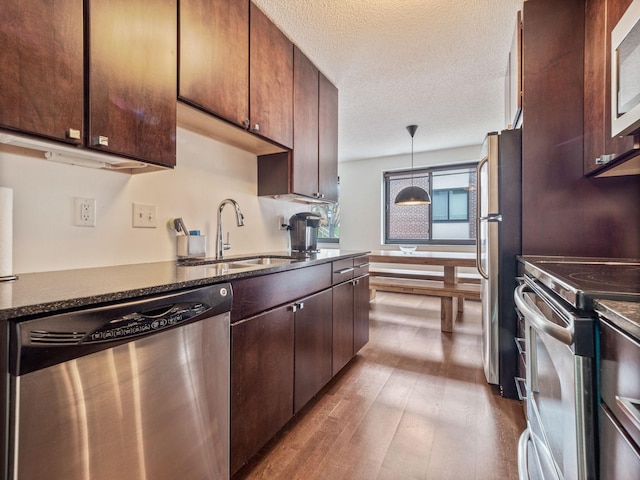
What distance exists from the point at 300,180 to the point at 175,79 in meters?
1.06

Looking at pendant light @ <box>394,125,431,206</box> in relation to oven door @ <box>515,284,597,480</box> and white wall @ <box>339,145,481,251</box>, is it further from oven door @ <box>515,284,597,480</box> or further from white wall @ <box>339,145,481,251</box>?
oven door @ <box>515,284,597,480</box>

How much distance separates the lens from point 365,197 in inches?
222

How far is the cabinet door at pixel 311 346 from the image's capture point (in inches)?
63.6

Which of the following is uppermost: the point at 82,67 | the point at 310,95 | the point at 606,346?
the point at 310,95

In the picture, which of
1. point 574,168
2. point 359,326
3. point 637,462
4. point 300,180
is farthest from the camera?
point 359,326

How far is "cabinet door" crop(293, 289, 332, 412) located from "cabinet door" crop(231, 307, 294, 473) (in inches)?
2.7

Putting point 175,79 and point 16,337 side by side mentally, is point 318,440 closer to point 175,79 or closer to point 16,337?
point 16,337

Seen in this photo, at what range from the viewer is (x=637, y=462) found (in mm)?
514

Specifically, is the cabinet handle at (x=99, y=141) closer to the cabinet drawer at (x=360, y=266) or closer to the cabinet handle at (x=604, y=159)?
the cabinet drawer at (x=360, y=266)

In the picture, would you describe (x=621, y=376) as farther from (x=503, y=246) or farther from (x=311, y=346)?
(x=503, y=246)

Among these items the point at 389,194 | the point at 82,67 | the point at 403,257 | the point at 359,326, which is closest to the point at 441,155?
the point at 389,194

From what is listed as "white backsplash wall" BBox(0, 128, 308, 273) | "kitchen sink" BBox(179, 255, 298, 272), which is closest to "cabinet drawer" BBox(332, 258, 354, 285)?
"kitchen sink" BBox(179, 255, 298, 272)

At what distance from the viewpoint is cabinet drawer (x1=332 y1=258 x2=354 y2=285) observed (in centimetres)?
199

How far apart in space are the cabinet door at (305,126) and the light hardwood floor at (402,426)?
1.43 metres
